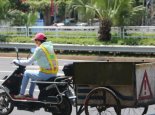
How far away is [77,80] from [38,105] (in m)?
0.92

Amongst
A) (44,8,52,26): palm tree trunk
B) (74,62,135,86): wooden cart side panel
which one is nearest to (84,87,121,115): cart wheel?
(74,62,135,86): wooden cart side panel

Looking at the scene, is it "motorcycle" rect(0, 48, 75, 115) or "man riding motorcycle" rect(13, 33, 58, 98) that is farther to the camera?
"man riding motorcycle" rect(13, 33, 58, 98)

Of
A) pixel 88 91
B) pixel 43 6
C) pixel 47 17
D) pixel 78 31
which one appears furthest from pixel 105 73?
pixel 47 17

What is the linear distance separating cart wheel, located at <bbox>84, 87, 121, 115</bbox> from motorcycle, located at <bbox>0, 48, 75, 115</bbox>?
35cm

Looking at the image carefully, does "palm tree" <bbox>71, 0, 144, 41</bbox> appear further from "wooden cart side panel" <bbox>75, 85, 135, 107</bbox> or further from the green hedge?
"wooden cart side panel" <bbox>75, 85, 135, 107</bbox>

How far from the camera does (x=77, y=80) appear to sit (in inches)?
320

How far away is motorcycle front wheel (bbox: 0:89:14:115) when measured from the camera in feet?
28.8

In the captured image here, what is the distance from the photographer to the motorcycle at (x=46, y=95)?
8.24 metres

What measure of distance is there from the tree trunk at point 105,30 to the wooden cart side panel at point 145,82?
1636 centimetres

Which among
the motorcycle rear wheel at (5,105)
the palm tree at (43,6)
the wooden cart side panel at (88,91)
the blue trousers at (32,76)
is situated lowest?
the motorcycle rear wheel at (5,105)

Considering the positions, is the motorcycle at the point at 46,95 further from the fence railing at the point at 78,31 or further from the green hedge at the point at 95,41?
the fence railing at the point at 78,31

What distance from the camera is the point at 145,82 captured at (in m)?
8.03

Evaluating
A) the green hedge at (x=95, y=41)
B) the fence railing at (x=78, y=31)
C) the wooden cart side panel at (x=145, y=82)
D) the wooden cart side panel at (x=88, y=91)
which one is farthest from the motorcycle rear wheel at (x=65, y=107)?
the fence railing at (x=78, y=31)

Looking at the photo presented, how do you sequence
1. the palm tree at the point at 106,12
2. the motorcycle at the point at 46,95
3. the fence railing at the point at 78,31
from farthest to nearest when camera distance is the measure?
the palm tree at the point at 106,12
the fence railing at the point at 78,31
the motorcycle at the point at 46,95
